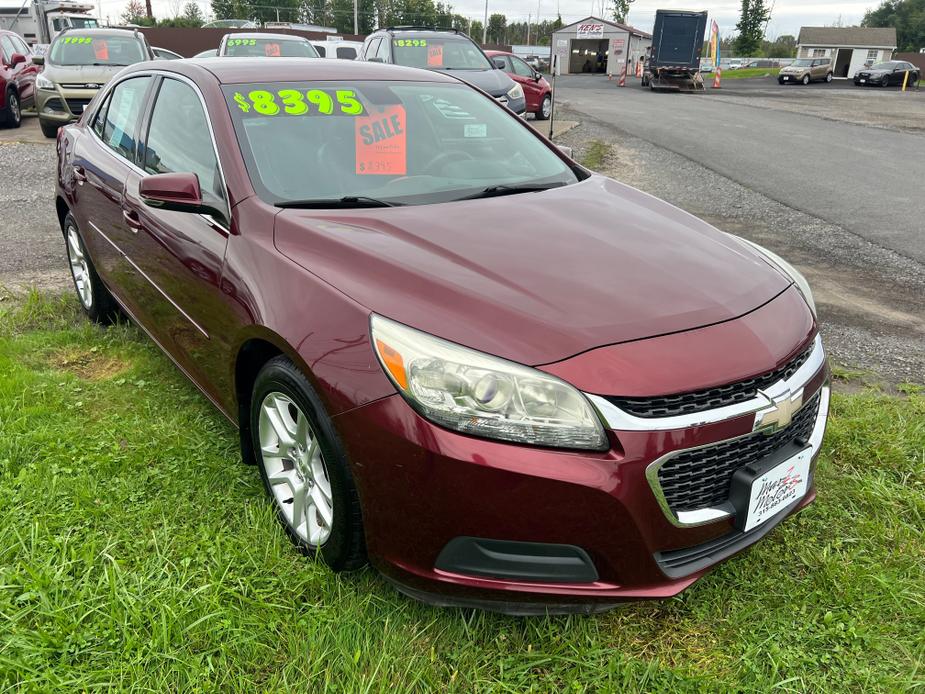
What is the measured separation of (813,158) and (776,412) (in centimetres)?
1066

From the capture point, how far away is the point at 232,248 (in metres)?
2.54

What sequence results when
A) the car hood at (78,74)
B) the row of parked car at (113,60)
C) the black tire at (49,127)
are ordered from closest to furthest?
the car hood at (78,74) < the row of parked car at (113,60) < the black tire at (49,127)

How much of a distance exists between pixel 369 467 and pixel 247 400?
878 millimetres

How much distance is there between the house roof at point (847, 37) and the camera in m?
61.8

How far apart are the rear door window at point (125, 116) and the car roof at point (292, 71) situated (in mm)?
195

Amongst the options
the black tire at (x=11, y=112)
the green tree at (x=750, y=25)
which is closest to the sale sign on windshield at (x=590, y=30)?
the green tree at (x=750, y=25)

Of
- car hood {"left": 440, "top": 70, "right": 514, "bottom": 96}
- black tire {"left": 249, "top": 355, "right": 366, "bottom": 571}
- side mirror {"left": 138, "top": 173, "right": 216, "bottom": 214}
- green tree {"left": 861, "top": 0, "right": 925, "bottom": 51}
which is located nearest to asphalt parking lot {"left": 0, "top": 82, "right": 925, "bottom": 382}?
car hood {"left": 440, "top": 70, "right": 514, "bottom": 96}

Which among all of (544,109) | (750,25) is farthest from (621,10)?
(544,109)

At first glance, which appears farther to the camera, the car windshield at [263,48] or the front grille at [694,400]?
the car windshield at [263,48]

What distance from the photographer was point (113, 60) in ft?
38.1

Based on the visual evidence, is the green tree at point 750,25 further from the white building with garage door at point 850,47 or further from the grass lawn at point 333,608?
the grass lawn at point 333,608

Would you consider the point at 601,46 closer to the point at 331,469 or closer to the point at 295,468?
the point at 295,468

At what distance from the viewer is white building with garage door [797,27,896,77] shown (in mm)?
61281

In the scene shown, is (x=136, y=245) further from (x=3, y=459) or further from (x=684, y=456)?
(x=684, y=456)
